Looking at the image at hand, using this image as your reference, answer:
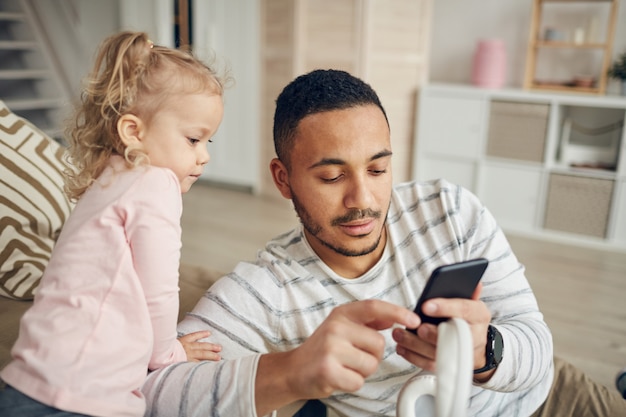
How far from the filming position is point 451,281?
2.20ft

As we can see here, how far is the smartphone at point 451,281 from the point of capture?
65 cm

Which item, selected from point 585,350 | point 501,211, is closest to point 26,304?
point 585,350

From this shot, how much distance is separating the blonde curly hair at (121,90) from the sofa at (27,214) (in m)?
0.44

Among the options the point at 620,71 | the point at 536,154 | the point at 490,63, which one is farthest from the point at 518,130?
the point at 620,71

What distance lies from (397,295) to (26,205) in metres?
0.85

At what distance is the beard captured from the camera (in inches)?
37.5

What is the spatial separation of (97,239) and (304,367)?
0.33 meters

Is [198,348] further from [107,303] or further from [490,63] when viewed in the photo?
[490,63]

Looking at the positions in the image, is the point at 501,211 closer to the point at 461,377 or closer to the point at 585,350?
the point at 585,350

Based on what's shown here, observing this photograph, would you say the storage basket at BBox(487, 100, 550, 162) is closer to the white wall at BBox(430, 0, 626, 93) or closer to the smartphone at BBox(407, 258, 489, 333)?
the white wall at BBox(430, 0, 626, 93)

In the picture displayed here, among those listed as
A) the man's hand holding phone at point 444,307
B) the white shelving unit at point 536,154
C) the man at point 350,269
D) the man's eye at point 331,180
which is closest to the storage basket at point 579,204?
the white shelving unit at point 536,154

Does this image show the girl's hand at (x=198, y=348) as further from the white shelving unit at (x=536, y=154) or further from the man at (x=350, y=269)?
the white shelving unit at (x=536, y=154)

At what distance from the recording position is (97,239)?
79cm

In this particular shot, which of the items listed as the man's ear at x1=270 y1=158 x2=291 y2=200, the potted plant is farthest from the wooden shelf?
the man's ear at x1=270 y1=158 x2=291 y2=200
